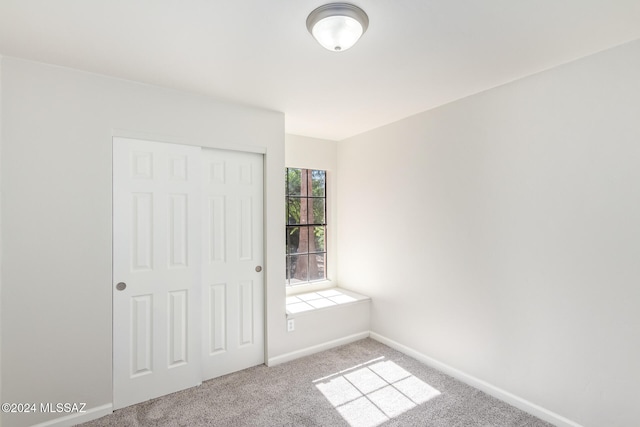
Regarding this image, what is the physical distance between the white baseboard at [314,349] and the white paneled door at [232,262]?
0.14 m

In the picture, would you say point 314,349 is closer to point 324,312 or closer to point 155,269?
→ point 324,312

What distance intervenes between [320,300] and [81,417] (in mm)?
2201

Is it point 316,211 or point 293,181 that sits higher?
point 293,181

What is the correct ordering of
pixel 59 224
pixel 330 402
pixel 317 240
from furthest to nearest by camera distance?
pixel 317 240
pixel 330 402
pixel 59 224

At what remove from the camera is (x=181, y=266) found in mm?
2520

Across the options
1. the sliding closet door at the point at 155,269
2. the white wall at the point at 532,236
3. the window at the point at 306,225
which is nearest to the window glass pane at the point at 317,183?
the window at the point at 306,225

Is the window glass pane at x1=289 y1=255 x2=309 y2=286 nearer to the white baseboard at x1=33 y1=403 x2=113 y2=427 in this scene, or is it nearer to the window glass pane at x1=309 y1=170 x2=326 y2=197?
the window glass pane at x1=309 y1=170 x2=326 y2=197

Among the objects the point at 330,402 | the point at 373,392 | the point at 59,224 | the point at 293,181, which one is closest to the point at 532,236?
the point at 373,392

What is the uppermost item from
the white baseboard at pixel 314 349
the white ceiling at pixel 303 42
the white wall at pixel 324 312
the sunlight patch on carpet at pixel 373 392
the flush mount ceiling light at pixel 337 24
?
the white ceiling at pixel 303 42

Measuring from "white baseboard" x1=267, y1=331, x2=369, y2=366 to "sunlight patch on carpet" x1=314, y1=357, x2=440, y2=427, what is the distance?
474mm

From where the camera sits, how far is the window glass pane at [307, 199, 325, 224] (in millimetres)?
4031

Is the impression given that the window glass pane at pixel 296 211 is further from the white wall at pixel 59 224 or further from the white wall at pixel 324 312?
the white wall at pixel 59 224

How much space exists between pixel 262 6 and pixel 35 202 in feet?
6.26

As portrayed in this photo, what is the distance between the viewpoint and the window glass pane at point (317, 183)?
13.3 ft
